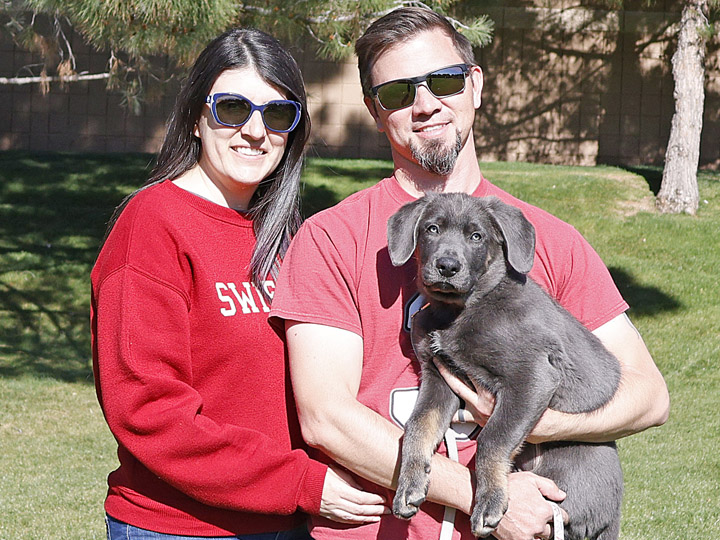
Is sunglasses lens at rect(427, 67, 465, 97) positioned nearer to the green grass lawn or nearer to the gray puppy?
the gray puppy

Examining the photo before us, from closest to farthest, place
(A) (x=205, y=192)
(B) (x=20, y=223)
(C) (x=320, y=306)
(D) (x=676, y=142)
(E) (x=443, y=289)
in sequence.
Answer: (C) (x=320, y=306)
(E) (x=443, y=289)
(A) (x=205, y=192)
(D) (x=676, y=142)
(B) (x=20, y=223)

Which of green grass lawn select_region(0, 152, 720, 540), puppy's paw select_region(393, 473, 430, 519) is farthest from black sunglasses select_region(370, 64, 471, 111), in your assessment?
green grass lawn select_region(0, 152, 720, 540)

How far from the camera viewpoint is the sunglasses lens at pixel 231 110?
2801 millimetres

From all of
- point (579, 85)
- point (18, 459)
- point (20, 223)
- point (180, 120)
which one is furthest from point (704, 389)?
point (20, 223)

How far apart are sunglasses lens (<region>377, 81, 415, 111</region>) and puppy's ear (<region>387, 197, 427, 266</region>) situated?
0.34 meters

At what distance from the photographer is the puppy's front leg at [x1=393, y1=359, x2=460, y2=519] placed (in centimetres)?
240

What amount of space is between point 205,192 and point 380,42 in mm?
765

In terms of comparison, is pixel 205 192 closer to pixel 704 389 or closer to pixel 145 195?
pixel 145 195

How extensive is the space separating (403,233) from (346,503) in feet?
2.68

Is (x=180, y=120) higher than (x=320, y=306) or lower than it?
higher

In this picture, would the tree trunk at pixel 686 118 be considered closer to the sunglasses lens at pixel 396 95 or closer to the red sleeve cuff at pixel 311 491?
the sunglasses lens at pixel 396 95

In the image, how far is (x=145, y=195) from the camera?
2.65 m

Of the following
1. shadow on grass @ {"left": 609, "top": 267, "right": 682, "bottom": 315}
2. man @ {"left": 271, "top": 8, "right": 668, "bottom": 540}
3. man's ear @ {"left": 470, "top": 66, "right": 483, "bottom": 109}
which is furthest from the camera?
shadow on grass @ {"left": 609, "top": 267, "right": 682, "bottom": 315}

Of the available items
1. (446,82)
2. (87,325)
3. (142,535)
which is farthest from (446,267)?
(87,325)
